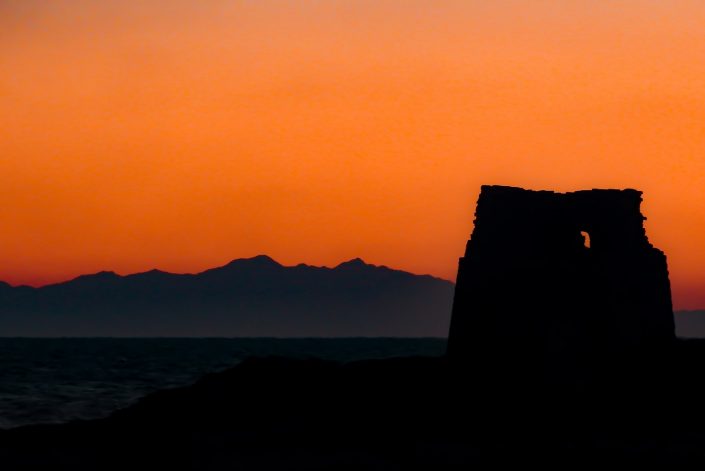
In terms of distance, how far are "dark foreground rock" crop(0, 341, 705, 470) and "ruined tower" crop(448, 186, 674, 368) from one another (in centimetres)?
85

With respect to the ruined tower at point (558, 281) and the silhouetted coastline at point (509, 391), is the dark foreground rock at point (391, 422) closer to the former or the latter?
the silhouetted coastline at point (509, 391)

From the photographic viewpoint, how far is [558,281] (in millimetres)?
33812

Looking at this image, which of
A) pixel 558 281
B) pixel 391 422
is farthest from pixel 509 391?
pixel 391 422

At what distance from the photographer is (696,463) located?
28.0 metres

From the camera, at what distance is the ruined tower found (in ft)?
111

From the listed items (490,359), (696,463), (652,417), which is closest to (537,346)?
(490,359)

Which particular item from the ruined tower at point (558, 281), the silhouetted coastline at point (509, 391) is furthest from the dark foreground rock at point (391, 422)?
the ruined tower at point (558, 281)

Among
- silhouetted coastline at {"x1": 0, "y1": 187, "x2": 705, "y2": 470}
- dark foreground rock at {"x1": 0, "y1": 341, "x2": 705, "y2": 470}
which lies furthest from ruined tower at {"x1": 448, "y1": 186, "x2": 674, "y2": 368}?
dark foreground rock at {"x1": 0, "y1": 341, "x2": 705, "y2": 470}

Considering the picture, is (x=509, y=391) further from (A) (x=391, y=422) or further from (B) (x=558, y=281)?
(A) (x=391, y=422)

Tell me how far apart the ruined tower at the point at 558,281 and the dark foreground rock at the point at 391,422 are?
85 cm

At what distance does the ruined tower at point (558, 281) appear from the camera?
33688 mm

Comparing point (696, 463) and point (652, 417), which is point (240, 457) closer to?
point (696, 463)

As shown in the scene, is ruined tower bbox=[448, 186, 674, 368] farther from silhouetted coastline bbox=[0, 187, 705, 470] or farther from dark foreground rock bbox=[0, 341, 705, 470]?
dark foreground rock bbox=[0, 341, 705, 470]

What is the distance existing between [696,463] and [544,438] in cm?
407
